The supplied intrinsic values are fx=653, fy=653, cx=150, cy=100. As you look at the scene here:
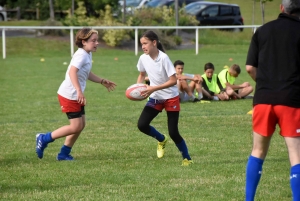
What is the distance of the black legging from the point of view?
7.55 metres

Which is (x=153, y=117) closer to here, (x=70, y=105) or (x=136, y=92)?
(x=136, y=92)

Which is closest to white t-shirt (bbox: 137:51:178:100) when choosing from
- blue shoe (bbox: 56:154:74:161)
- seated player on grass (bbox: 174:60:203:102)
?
blue shoe (bbox: 56:154:74:161)

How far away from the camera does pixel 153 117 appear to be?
7.76m

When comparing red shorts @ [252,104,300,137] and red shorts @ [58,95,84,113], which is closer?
red shorts @ [252,104,300,137]

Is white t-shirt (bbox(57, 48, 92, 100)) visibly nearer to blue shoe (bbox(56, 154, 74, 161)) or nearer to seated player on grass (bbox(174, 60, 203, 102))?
blue shoe (bbox(56, 154, 74, 161))

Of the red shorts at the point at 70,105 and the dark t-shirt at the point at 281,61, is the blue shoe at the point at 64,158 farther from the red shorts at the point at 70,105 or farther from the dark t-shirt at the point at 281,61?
the dark t-shirt at the point at 281,61

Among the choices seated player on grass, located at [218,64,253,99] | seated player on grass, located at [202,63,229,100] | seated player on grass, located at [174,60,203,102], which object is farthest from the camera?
seated player on grass, located at [218,64,253,99]

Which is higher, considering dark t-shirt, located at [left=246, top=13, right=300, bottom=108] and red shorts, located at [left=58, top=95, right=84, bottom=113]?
dark t-shirt, located at [left=246, top=13, right=300, bottom=108]

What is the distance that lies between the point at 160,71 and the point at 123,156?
1.30 m

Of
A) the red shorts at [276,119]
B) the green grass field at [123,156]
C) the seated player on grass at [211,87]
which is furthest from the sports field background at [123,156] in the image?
the red shorts at [276,119]

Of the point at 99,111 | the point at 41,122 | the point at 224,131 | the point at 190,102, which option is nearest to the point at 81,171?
the point at 224,131

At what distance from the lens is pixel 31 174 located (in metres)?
7.07

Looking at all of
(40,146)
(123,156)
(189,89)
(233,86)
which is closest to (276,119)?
(123,156)

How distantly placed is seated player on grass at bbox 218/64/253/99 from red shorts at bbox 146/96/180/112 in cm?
710
